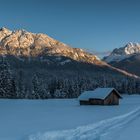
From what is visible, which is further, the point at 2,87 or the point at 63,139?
the point at 2,87

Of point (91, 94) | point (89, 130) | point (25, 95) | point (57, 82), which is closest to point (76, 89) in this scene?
point (57, 82)

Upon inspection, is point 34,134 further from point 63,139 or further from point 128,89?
point 128,89

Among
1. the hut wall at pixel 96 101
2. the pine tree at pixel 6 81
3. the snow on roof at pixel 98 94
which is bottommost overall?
the hut wall at pixel 96 101

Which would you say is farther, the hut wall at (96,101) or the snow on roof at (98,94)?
the snow on roof at (98,94)

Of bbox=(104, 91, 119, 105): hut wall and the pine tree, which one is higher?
the pine tree

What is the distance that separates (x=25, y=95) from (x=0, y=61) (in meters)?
21.5

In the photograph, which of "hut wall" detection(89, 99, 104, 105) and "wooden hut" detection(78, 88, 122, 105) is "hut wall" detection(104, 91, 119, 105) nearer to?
"wooden hut" detection(78, 88, 122, 105)

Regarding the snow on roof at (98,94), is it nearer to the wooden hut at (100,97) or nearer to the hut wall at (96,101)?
the wooden hut at (100,97)

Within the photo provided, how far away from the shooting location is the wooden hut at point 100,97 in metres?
85.4

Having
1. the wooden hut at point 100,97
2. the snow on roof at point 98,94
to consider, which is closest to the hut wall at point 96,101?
the wooden hut at point 100,97

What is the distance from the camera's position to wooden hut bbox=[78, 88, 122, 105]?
85.4m

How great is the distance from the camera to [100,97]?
3349 inches

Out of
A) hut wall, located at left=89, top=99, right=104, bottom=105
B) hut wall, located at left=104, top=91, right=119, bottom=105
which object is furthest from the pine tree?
hut wall, located at left=104, top=91, right=119, bottom=105

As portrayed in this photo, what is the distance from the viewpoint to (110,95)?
289ft
